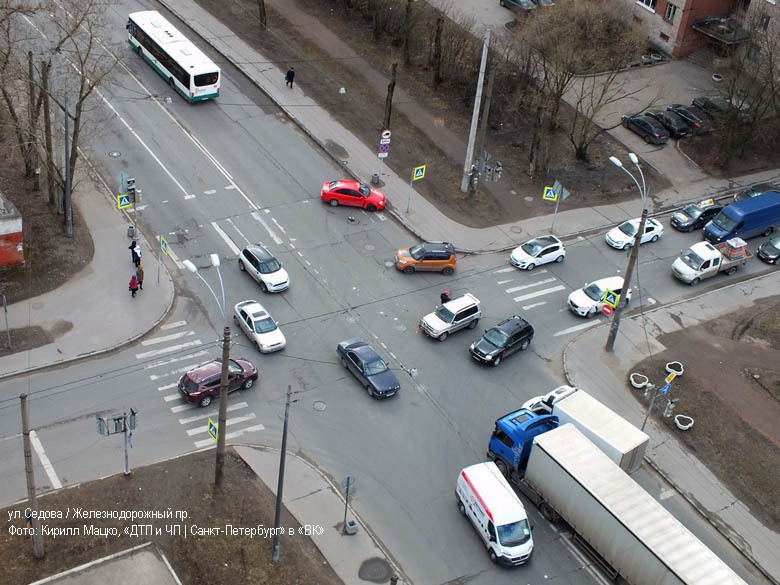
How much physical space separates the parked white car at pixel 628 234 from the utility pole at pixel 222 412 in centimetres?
2633

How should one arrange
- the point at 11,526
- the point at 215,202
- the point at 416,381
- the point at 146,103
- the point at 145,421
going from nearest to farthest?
1. the point at 11,526
2. the point at 145,421
3. the point at 416,381
4. the point at 215,202
5. the point at 146,103

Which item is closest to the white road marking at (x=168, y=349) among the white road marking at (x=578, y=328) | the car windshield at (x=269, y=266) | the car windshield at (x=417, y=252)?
the car windshield at (x=269, y=266)

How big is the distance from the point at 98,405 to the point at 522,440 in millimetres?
16826

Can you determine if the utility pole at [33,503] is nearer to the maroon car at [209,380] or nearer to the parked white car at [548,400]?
the maroon car at [209,380]

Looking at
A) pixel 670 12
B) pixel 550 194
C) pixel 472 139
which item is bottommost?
pixel 550 194

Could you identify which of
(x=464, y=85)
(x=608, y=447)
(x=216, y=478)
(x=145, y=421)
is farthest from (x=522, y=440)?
(x=464, y=85)

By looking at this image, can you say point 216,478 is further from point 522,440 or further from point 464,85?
point 464,85

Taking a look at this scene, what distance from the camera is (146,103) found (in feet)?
188

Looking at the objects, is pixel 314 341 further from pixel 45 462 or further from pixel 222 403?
pixel 45 462

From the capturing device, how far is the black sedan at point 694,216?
52.9 m

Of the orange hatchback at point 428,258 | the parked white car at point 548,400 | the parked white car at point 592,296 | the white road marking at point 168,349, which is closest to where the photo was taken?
the parked white car at point 548,400

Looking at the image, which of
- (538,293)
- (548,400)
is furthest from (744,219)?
(548,400)

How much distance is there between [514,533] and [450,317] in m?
12.5

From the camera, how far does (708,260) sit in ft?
159
